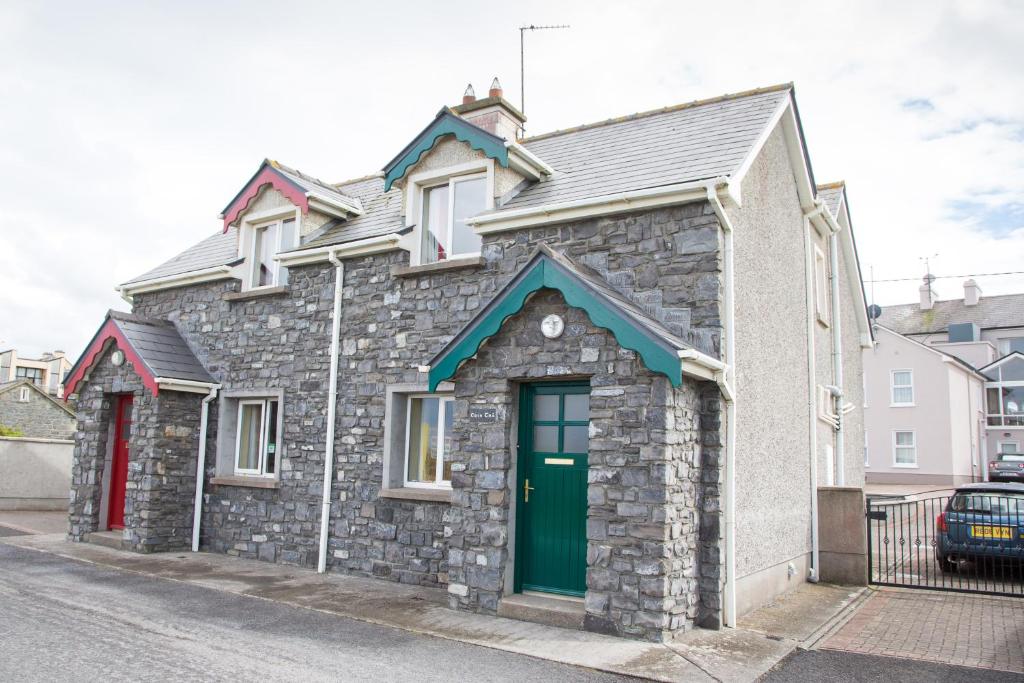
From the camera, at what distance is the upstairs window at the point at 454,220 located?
11.0 meters

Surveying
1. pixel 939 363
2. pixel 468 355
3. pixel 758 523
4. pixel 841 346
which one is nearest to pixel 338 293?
pixel 468 355

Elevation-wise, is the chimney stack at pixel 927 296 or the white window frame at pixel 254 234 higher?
the chimney stack at pixel 927 296

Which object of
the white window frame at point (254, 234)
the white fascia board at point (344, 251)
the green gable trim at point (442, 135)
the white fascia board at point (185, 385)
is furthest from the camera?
the white window frame at point (254, 234)

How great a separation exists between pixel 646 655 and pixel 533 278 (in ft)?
12.8

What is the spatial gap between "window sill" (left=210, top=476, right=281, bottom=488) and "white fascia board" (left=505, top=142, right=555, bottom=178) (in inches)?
243

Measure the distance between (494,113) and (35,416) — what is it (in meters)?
27.7

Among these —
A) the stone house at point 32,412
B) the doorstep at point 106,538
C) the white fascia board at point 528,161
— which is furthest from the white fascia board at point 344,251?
the stone house at point 32,412

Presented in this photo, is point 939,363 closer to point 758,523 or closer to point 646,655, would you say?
point 758,523

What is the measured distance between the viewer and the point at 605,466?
7.84 meters

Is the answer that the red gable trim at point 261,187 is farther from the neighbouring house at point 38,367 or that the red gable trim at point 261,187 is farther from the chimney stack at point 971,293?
the neighbouring house at point 38,367

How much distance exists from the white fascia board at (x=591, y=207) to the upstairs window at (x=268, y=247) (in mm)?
4647

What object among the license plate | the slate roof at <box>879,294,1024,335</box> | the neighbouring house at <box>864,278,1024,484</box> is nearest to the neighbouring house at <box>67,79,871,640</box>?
the license plate

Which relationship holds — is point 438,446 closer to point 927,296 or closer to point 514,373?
point 514,373

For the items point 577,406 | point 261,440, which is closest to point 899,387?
point 261,440
